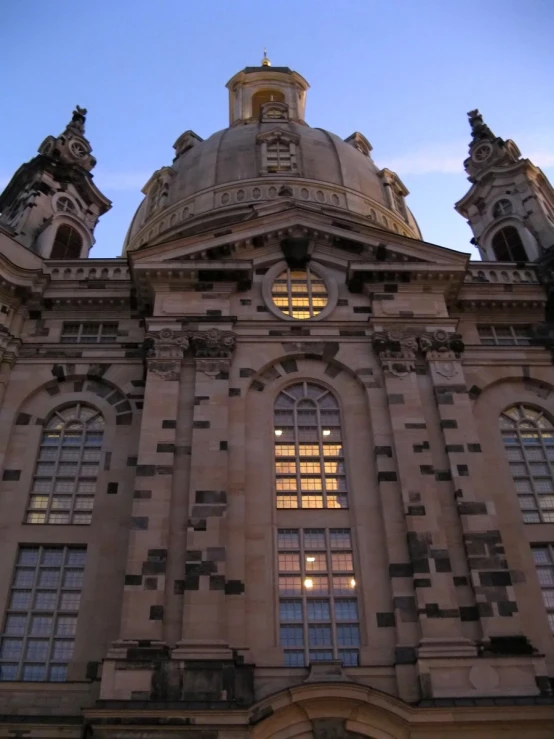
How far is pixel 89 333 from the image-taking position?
29797 millimetres

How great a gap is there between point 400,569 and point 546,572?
5.34m

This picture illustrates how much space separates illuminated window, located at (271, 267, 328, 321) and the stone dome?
1056 cm

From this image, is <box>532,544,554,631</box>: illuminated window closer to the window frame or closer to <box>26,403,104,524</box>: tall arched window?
the window frame

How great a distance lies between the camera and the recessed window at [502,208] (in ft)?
130

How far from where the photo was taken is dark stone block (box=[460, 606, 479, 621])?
20.8m

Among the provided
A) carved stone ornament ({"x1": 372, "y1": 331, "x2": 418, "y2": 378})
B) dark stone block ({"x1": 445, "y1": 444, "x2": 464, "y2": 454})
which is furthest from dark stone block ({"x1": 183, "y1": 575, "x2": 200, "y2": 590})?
carved stone ornament ({"x1": 372, "y1": 331, "x2": 418, "y2": 378})

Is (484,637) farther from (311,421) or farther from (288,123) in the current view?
(288,123)

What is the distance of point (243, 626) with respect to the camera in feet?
67.4

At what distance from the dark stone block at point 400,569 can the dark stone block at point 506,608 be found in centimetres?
254

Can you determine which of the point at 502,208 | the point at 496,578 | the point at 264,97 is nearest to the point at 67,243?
the point at 502,208

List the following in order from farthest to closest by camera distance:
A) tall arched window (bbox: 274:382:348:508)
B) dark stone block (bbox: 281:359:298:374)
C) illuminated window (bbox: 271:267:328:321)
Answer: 1. illuminated window (bbox: 271:267:328:321)
2. dark stone block (bbox: 281:359:298:374)
3. tall arched window (bbox: 274:382:348:508)

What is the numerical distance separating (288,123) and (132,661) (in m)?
38.7

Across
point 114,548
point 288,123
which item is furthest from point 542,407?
point 288,123

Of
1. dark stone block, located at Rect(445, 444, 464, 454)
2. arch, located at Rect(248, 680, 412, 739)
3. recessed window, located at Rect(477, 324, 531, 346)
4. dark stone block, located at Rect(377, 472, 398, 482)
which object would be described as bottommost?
arch, located at Rect(248, 680, 412, 739)
